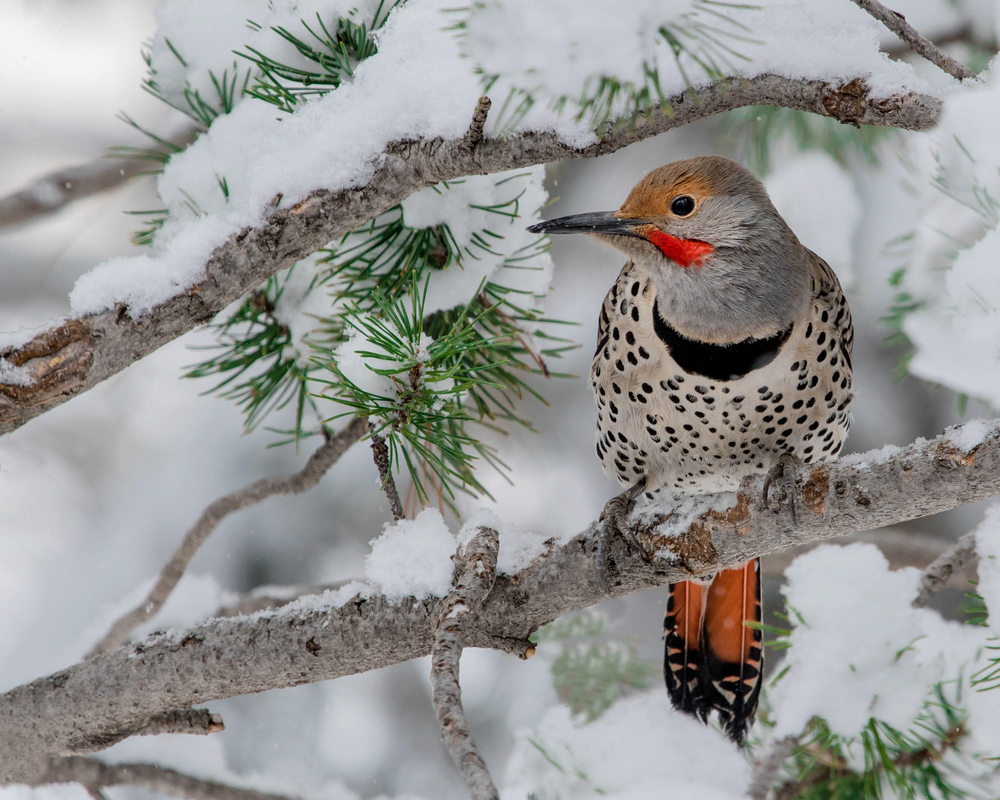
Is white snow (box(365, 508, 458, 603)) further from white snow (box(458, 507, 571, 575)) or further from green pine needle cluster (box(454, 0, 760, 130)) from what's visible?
green pine needle cluster (box(454, 0, 760, 130))

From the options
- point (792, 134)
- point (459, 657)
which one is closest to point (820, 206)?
point (792, 134)

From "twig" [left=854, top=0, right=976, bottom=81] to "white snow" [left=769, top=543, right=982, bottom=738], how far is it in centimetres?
91

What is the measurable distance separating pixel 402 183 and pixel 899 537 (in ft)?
6.31

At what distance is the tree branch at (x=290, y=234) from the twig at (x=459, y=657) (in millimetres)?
527

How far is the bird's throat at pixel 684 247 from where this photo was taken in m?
1.71

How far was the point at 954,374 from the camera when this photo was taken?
4.00 ft

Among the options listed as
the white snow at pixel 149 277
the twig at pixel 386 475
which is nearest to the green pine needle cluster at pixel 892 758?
the twig at pixel 386 475

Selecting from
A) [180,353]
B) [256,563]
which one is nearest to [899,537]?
[256,563]

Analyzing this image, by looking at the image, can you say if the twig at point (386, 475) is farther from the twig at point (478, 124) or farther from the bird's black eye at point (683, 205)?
the bird's black eye at point (683, 205)

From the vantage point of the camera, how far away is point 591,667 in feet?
9.32

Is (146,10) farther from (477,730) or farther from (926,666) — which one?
(926,666)

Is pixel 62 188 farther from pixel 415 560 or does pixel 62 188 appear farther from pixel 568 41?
pixel 568 41

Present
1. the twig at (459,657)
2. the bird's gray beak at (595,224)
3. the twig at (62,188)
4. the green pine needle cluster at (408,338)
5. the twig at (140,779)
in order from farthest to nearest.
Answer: the twig at (62,188) < the twig at (140,779) < the bird's gray beak at (595,224) < the green pine needle cluster at (408,338) < the twig at (459,657)

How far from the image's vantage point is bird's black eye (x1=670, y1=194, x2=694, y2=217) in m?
1.69
